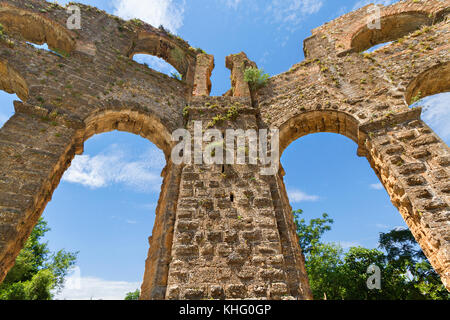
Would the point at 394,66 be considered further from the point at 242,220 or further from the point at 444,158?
the point at 242,220

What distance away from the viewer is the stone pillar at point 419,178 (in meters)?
4.60

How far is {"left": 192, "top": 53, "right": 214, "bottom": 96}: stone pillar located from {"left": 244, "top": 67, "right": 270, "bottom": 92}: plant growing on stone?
1.46 metres

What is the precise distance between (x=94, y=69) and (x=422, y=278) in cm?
2106

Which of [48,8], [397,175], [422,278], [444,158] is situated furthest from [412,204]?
[422,278]

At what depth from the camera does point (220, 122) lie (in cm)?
717

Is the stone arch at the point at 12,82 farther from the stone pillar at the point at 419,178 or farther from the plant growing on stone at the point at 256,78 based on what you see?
the stone pillar at the point at 419,178

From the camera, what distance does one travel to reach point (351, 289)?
1806cm

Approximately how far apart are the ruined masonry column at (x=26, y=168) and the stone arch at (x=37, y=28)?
3.87 metres

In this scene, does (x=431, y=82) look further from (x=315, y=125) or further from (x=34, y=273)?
(x=34, y=273)

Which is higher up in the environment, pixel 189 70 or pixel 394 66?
pixel 189 70

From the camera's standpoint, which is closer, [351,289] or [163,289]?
[163,289]

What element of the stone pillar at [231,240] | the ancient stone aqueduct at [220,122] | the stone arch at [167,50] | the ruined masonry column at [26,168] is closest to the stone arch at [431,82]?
the ancient stone aqueduct at [220,122]

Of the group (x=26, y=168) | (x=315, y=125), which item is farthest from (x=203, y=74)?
(x=26, y=168)
